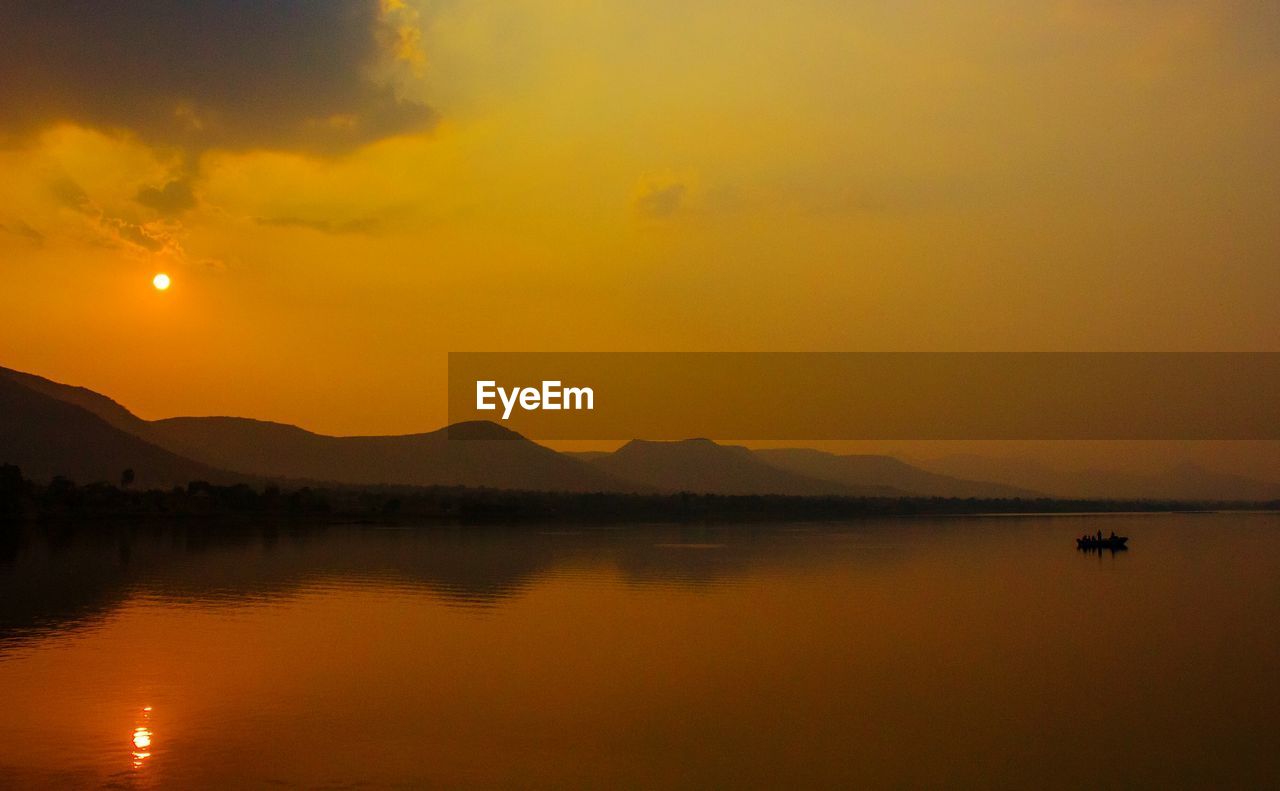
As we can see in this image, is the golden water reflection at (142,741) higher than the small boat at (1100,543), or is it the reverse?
the small boat at (1100,543)

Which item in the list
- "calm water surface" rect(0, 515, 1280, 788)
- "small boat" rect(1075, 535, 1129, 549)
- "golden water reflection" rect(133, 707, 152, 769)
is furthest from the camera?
"small boat" rect(1075, 535, 1129, 549)

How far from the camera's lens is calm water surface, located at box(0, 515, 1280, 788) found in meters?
21.9

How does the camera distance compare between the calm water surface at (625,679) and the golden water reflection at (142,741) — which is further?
the calm water surface at (625,679)

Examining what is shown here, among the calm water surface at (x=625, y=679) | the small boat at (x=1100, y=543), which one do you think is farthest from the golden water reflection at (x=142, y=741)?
the small boat at (x=1100, y=543)

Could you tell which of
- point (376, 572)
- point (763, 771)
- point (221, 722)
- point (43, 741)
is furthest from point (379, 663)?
point (376, 572)

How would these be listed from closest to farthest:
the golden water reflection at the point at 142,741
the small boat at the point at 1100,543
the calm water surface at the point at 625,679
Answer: the golden water reflection at the point at 142,741, the calm water surface at the point at 625,679, the small boat at the point at 1100,543

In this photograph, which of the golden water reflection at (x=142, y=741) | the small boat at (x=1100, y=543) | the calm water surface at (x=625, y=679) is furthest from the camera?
the small boat at (x=1100, y=543)

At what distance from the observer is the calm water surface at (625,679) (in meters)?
21.9

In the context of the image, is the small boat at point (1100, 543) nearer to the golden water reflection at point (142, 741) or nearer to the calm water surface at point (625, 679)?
the calm water surface at point (625, 679)

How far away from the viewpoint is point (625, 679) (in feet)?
101

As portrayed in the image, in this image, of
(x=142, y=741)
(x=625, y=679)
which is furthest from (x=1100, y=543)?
(x=142, y=741)

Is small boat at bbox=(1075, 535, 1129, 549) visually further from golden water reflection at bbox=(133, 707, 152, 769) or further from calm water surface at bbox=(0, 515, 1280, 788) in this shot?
golden water reflection at bbox=(133, 707, 152, 769)

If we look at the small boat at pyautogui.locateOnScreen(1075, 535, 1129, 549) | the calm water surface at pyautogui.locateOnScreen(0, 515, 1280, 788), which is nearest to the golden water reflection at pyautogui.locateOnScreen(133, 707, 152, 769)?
the calm water surface at pyautogui.locateOnScreen(0, 515, 1280, 788)

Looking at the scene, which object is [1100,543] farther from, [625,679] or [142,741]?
[142,741]
